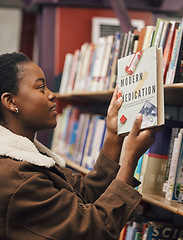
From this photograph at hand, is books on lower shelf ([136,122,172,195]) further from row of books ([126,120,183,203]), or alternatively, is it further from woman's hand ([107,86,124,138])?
woman's hand ([107,86,124,138])

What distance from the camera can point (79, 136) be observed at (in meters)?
2.59

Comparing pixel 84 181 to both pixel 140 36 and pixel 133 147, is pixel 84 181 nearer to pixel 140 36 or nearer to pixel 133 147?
pixel 133 147

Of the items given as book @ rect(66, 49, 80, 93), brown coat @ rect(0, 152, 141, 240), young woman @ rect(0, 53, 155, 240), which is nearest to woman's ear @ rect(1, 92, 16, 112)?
young woman @ rect(0, 53, 155, 240)

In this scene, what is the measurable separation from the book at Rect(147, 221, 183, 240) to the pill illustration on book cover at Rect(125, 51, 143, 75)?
70 cm

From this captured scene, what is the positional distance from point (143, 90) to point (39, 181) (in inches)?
17.6

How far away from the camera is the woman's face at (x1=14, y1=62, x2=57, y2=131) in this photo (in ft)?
4.49

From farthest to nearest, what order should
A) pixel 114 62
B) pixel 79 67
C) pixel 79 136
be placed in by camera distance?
1. pixel 79 67
2. pixel 79 136
3. pixel 114 62

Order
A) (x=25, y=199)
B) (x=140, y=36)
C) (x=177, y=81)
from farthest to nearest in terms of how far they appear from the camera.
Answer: (x=140, y=36)
(x=177, y=81)
(x=25, y=199)

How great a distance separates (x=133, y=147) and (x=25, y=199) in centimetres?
39

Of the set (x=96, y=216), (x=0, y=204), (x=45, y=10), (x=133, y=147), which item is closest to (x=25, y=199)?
(x=0, y=204)

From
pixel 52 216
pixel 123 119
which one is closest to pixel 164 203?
pixel 123 119

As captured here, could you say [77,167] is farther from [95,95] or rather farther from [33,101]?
[33,101]

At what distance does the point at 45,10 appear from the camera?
3.47m

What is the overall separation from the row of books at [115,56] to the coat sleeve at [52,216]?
656 millimetres
